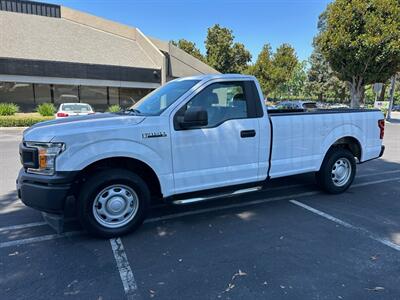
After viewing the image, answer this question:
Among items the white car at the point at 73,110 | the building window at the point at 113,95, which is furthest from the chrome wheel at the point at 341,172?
the building window at the point at 113,95

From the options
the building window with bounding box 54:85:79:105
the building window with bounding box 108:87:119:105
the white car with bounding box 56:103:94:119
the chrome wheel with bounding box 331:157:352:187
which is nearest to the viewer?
the chrome wheel with bounding box 331:157:352:187

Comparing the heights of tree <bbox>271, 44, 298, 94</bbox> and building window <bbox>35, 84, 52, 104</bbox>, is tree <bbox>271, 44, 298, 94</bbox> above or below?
above

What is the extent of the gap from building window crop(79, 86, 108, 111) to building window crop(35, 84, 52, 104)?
2.60 meters

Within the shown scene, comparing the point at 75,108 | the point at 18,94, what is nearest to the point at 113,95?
the point at 18,94

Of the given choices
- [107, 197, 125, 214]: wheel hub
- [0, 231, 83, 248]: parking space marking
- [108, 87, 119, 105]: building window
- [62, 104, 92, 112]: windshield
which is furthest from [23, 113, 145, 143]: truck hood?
[108, 87, 119, 105]: building window

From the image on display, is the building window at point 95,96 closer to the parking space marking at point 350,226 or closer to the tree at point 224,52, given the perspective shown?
the tree at point 224,52

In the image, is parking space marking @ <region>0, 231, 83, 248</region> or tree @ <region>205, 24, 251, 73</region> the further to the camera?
tree @ <region>205, 24, 251, 73</region>

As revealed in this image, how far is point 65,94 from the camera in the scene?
90.6 ft

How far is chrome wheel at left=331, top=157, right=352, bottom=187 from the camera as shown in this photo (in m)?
5.65

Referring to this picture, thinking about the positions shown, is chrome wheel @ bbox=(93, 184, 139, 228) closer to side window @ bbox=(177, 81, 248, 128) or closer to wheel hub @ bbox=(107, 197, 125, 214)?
wheel hub @ bbox=(107, 197, 125, 214)

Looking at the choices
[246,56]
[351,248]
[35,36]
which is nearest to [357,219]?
[351,248]

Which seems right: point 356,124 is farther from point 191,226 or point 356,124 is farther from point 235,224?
point 191,226

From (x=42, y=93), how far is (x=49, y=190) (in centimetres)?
2666

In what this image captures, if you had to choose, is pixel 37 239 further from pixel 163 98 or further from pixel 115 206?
pixel 163 98
